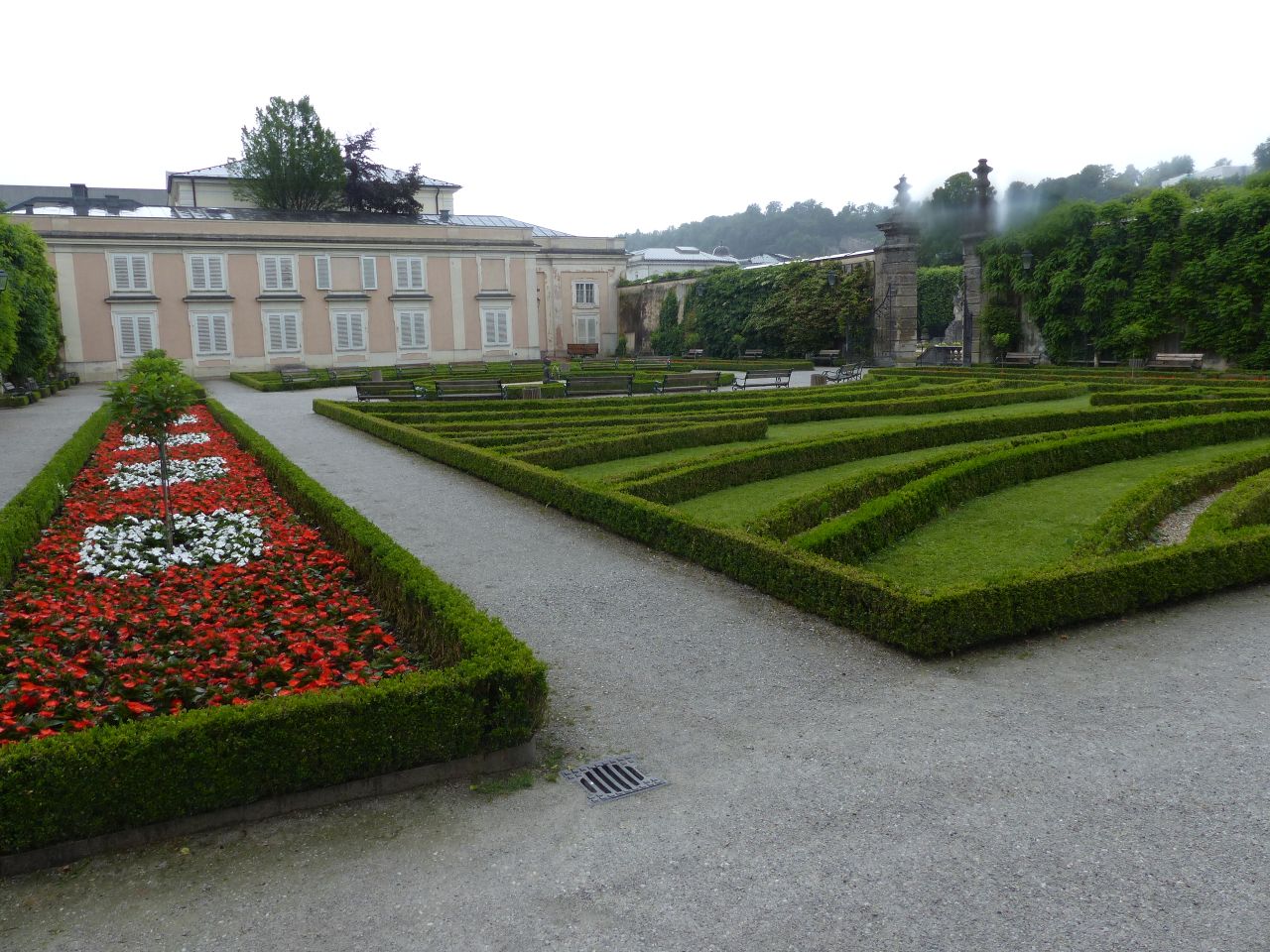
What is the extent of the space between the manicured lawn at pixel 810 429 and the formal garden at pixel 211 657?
150 inches

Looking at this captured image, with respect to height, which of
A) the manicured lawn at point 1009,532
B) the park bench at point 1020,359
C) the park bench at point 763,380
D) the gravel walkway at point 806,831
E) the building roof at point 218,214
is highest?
the building roof at point 218,214

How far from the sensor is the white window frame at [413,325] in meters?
41.6

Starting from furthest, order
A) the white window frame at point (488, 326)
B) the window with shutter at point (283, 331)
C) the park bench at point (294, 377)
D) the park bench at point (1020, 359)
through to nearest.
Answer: the white window frame at point (488, 326) → the window with shutter at point (283, 331) → the park bench at point (294, 377) → the park bench at point (1020, 359)

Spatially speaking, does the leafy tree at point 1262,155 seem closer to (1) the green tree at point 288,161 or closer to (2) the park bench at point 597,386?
(2) the park bench at point 597,386

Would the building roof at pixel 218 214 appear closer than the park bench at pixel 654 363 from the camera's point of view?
No

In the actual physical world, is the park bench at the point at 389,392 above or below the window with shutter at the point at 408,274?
below

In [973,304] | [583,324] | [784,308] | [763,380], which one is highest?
[583,324]

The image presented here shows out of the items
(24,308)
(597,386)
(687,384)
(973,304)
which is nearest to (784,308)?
(973,304)

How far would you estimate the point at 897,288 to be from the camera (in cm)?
3097

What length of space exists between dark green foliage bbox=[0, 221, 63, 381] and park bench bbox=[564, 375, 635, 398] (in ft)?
45.0

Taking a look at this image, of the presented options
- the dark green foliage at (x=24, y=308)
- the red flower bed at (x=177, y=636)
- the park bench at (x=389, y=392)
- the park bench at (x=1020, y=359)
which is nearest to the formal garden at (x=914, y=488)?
the red flower bed at (x=177, y=636)

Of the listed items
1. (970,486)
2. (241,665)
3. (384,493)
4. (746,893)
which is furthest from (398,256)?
(746,893)

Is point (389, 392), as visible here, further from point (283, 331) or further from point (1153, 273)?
point (1153, 273)

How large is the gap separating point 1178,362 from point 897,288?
9.09 metres
